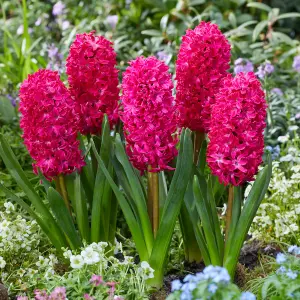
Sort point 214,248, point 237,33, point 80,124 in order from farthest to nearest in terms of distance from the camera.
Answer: point 237,33, point 80,124, point 214,248

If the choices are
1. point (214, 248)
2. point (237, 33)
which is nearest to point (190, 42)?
point (214, 248)

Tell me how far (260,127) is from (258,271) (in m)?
0.91

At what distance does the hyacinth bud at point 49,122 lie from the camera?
2752mm

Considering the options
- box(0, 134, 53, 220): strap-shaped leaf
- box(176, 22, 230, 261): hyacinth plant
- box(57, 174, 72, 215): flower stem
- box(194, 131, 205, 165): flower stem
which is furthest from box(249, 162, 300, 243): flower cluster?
box(0, 134, 53, 220): strap-shaped leaf

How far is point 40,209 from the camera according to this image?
2.99 meters

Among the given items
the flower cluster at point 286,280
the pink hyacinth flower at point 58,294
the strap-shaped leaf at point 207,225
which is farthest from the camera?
the strap-shaped leaf at point 207,225

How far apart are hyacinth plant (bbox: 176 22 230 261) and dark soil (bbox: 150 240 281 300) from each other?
397mm

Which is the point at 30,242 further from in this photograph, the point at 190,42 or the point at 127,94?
the point at 190,42

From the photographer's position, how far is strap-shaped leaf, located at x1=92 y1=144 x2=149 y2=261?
110 inches

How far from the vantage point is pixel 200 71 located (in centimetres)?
290

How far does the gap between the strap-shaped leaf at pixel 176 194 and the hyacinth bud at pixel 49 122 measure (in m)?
0.48

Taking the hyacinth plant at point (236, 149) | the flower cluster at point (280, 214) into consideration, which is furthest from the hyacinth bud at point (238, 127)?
the flower cluster at point (280, 214)

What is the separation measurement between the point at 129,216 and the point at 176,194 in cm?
26

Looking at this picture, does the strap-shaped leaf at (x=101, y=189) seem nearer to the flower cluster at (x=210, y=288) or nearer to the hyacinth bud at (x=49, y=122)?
the hyacinth bud at (x=49, y=122)
